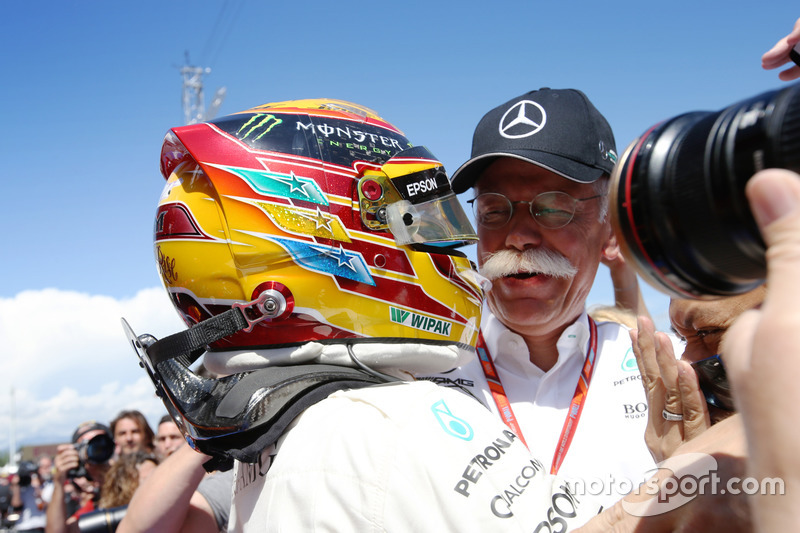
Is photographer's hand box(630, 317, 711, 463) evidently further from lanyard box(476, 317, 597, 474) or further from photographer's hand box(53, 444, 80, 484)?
photographer's hand box(53, 444, 80, 484)

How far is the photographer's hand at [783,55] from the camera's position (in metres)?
1.79

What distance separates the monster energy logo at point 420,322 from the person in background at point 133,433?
469cm

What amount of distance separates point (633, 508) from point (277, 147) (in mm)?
1301

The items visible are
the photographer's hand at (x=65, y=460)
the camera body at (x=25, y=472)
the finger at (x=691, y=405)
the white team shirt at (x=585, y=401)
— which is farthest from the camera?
the camera body at (x=25, y=472)

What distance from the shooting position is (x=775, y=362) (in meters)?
0.68

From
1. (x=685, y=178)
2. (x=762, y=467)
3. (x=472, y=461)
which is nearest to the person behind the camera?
(x=762, y=467)

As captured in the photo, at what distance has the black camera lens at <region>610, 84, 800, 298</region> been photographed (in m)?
0.81

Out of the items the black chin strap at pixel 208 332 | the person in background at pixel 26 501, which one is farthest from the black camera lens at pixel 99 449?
the black chin strap at pixel 208 332

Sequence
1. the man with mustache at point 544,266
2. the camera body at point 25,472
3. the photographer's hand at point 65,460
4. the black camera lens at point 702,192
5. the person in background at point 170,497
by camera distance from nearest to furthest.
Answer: the black camera lens at point 702,192, the man with mustache at point 544,266, the person in background at point 170,497, the photographer's hand at point 65,460, the camera body at point 25,472

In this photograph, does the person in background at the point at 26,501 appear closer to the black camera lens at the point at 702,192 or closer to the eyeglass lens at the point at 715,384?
the eyeglass lens at the point at 715,384

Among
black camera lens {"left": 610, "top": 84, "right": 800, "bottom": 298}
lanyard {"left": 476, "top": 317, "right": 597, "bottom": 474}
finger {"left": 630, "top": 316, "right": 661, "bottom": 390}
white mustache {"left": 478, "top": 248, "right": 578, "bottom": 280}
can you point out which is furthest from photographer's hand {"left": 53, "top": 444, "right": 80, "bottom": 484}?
black camera lens {"left": 610, "top": 84, "right": 800, "bottom": 298}

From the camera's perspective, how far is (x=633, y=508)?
3.89 feet

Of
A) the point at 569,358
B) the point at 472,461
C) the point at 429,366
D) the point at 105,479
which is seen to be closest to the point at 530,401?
the point at 569,358

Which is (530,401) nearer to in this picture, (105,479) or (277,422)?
(277,422)
